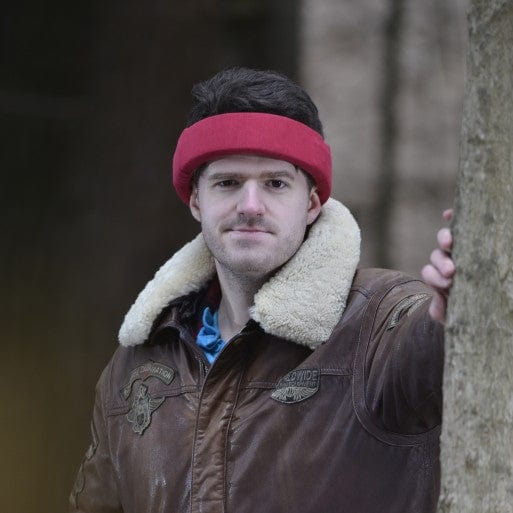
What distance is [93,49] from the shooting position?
15.0 feet

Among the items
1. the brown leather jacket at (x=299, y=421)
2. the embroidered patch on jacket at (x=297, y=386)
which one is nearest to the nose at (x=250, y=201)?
the brown leather jacket at (x=299, y=421)

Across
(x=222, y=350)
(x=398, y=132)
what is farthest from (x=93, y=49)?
(x=222, y=350)

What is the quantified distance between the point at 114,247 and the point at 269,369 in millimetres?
2133

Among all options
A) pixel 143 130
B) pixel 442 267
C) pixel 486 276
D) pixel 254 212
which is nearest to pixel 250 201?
pixel 254 212

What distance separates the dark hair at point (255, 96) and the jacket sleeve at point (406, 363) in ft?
1.59

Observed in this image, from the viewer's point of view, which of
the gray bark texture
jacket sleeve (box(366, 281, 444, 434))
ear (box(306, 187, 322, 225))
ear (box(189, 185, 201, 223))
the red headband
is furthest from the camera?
ear (box(189, 185, 201, 223))

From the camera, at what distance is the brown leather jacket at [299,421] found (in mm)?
2346

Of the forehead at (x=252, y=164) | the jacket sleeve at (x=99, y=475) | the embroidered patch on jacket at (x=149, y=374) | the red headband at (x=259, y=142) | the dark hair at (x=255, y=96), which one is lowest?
the jacket sleeve at (x=99, y=475)

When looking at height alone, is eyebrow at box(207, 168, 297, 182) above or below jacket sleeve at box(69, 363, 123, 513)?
above

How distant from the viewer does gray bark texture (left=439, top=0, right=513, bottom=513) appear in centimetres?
174

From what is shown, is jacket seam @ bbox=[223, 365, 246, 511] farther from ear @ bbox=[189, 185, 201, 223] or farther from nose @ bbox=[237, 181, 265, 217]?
ear @ bbox=[189, 185, 201, 223]

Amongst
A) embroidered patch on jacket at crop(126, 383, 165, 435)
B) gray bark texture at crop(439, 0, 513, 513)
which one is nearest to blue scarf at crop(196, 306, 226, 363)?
embroidered patch on jacket at crop(126, 383, 165, 435)

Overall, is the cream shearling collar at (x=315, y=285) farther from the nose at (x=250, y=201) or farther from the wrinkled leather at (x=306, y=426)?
the nose at (x=250, y=201)

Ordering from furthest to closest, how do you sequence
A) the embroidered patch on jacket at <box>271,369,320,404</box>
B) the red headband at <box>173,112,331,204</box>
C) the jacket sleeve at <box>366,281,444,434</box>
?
the red headband at <box>173,112,331,204</box>, the embroidered patch on jacket at <box>271,369,320,404</box>, the jacket sleeve at <box>366,281,444,434</box>
